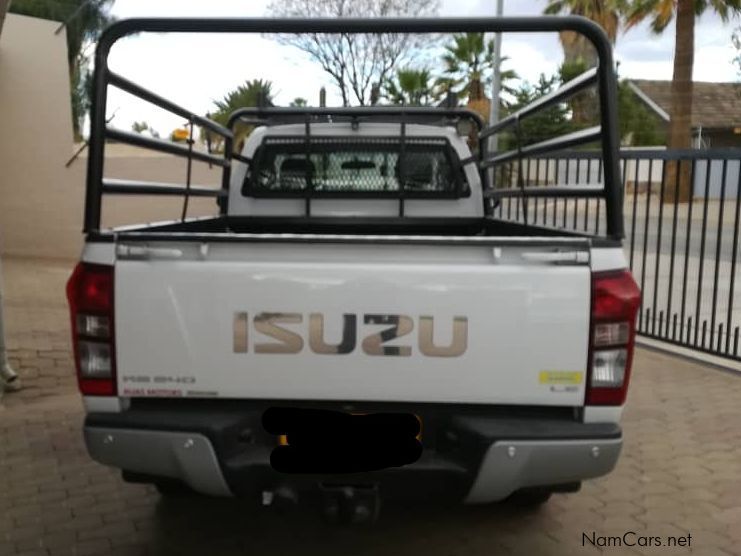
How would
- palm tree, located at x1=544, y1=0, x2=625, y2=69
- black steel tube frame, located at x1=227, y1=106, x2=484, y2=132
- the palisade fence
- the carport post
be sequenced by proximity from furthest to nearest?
palm tree, located at x1=544, y1=0, x2=625, y2=69, the palisade fence, the carport post, black steel tube frame, located at x1=227, y1=106, x2=484, y2=132

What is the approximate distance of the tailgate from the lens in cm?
282

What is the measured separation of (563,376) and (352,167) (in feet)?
10.0

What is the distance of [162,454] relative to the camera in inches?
112

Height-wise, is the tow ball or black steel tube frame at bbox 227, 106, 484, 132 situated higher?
black steel tube frame at bbox 227, 106, 484, 132

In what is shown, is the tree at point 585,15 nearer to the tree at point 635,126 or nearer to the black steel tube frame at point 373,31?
the tree at point 635,126

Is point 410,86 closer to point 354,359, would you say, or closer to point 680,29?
point 680,29

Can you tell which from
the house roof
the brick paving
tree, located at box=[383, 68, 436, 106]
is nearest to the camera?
the brick paving

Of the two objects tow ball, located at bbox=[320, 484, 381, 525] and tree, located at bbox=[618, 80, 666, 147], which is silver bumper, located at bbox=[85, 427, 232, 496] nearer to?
tow ball, located at bbox=[320, 484, 381, 525]

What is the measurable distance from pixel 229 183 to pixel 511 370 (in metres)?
3.28

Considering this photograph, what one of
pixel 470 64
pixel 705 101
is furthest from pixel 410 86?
pixel 705 101

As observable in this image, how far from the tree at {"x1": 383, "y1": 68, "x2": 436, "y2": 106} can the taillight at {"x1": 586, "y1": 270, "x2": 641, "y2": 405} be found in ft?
65.7

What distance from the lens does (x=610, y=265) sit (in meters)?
2.84

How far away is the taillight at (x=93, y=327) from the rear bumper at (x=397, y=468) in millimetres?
131

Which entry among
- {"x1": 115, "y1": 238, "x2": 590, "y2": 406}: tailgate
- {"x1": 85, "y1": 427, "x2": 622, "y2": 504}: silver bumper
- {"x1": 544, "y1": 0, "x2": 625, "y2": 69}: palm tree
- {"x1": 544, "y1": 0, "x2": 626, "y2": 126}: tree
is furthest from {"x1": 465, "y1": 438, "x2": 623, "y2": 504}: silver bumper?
{"x1": 544, "y1": 0, "x2": 625, "y2": 69}: palm tree
